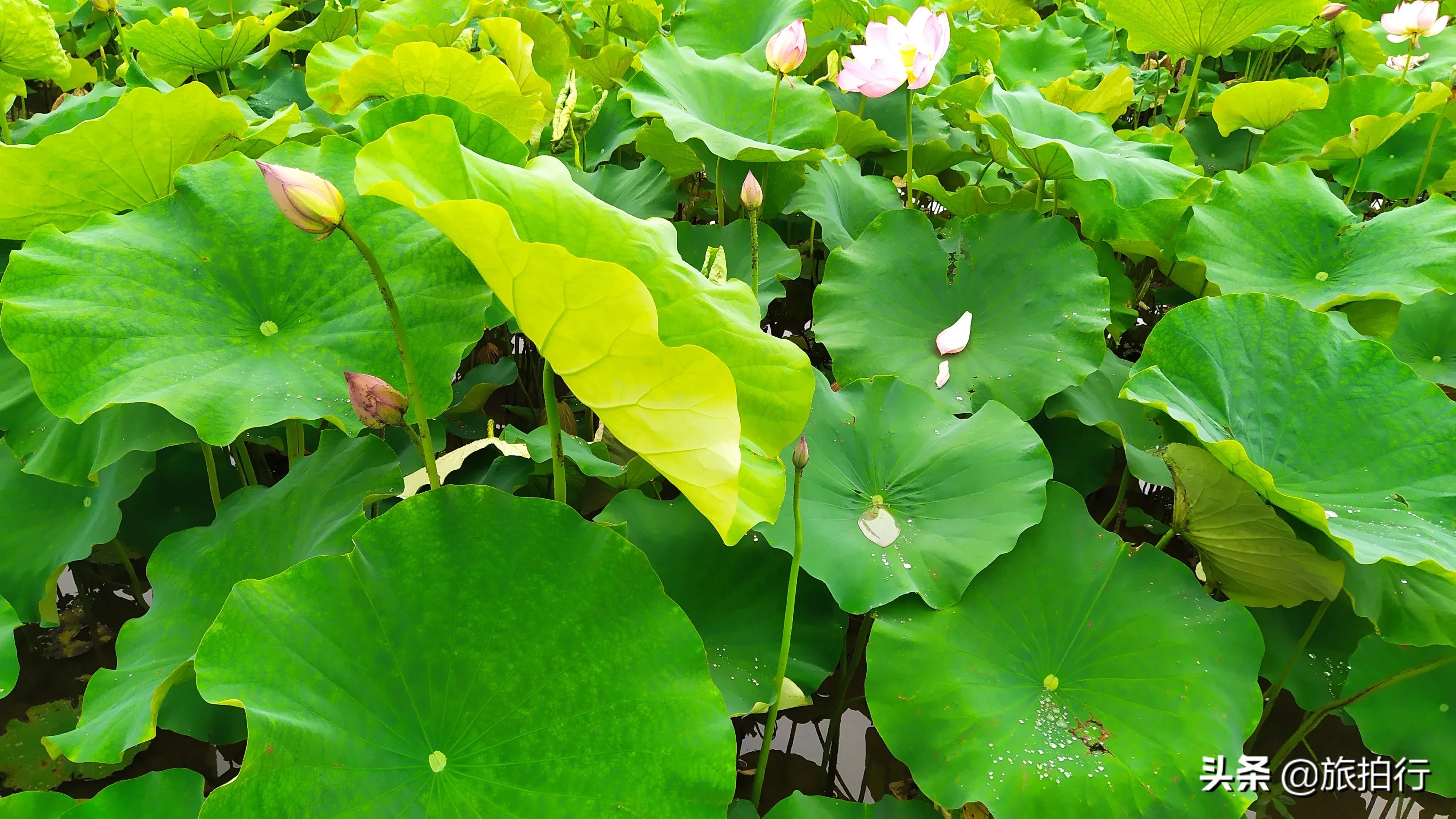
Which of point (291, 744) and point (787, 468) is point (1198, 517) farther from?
point (291, 744)

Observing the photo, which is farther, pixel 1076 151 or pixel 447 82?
pixel 447 82

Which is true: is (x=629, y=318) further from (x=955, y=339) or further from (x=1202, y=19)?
(x=1202, y=19)

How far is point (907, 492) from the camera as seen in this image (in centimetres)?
110

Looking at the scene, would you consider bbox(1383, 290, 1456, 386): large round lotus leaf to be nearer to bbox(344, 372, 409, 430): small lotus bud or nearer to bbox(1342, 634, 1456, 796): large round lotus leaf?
bbox(1342, 634, 1456, 796): large round lotus leaf

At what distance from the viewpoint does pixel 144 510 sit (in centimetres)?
135

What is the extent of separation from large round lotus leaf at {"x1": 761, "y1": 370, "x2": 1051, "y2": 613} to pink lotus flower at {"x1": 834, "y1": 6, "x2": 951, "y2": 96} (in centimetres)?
57

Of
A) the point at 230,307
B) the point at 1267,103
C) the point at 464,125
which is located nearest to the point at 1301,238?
the point at 1267,103

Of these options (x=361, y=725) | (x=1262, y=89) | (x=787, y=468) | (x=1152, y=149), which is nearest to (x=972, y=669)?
(x=787, y=468)

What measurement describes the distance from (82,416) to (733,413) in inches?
28.1

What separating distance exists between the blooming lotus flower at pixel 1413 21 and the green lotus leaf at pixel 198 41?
2.51 metres

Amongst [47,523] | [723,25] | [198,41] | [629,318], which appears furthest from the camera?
[198,41]

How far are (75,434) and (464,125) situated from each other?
0.60 meters

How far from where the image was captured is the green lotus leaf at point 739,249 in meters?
1.44

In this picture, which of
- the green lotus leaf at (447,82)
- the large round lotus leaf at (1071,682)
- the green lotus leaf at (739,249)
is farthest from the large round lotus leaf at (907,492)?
the green lotus leaf at (447,82)
